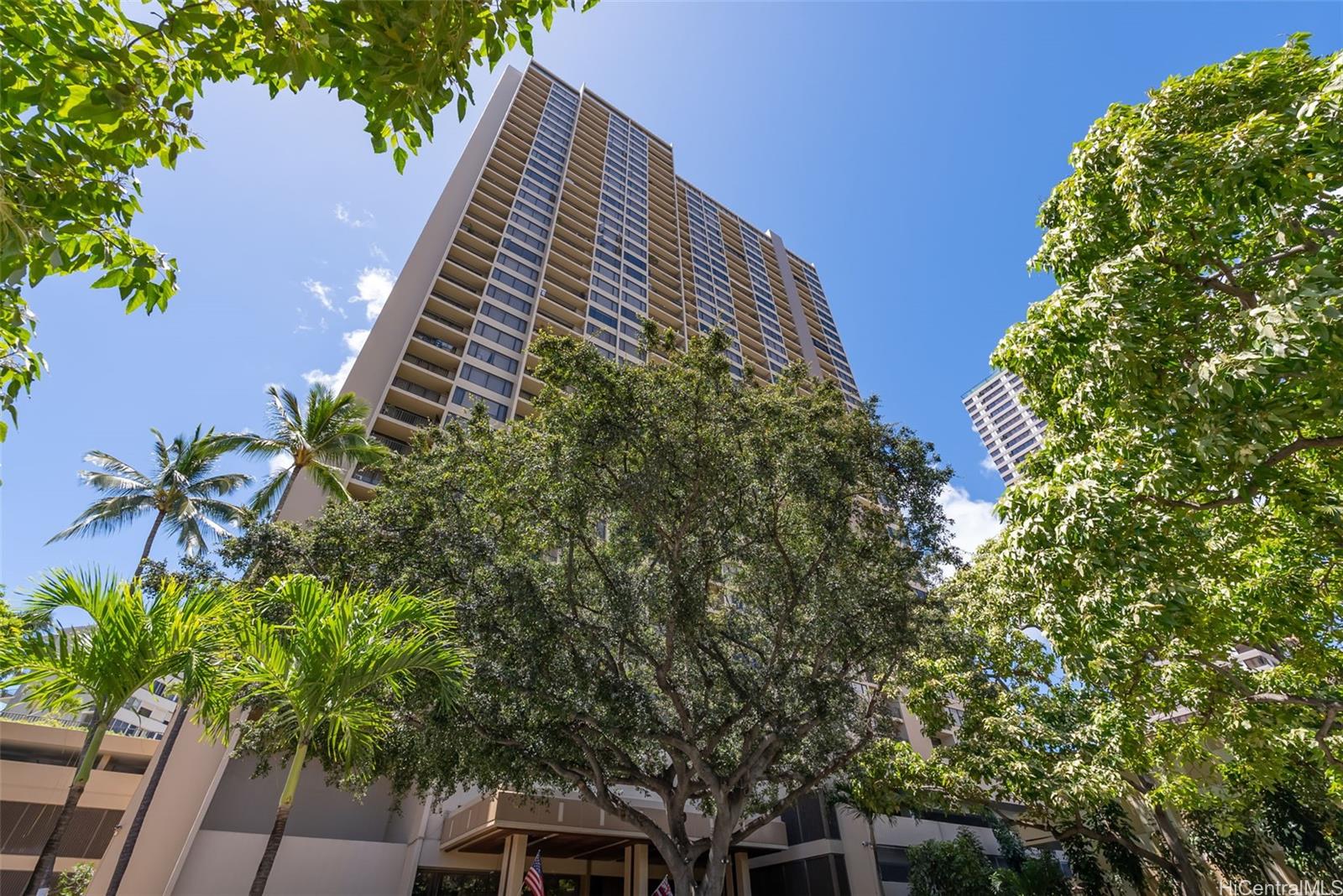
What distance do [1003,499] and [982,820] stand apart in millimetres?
27520

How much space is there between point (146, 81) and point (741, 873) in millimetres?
25836

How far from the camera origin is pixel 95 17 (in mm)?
3539

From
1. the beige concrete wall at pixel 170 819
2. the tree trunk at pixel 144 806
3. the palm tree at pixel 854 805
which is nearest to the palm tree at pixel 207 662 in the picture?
the tree trunk at pixel 144 806

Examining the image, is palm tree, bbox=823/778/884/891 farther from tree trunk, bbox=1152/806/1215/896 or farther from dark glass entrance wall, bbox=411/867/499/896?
dark glass entrance wall, bbox=411/867/499/896

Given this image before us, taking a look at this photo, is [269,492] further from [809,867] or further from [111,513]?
[809,867]

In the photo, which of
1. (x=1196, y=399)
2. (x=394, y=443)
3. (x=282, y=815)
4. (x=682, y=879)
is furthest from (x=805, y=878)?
(x=394, y=443)

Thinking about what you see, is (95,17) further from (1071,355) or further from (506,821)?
(506,821)

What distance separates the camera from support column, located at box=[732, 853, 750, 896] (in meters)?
21.5

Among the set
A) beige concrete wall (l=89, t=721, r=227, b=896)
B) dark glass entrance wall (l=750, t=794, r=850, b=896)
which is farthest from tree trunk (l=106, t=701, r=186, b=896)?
dark glass entrance wall (l=750, t=794, r=850, b=896)

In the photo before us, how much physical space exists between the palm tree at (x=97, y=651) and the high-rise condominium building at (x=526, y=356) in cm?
1121

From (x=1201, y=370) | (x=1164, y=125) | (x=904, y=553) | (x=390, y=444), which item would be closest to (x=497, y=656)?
(x=904, y=553)

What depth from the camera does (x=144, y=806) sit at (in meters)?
16.1

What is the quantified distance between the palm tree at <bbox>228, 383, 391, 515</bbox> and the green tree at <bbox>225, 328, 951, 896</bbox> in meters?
6.34

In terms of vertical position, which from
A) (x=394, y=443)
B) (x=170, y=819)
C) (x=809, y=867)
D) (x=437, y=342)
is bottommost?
(x=809, y=867)
